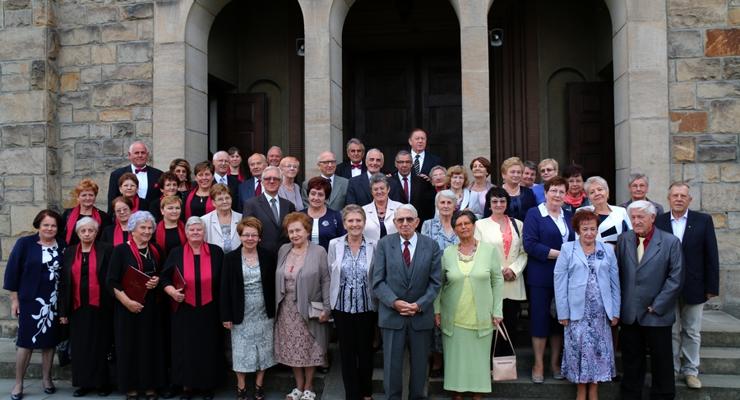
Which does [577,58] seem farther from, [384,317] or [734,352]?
[384,317]

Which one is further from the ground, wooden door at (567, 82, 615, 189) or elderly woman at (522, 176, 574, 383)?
wooden door at (567, 82, 615, 189)

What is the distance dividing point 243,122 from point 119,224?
161 inches

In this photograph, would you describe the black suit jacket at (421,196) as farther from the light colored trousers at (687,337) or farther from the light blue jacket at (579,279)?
the light colored trousers at (687,337)

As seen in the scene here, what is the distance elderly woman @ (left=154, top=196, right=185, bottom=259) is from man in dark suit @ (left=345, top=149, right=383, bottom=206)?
147cm

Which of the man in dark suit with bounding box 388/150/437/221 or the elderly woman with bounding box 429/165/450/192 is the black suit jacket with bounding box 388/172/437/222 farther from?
the elderly woman with bounding box 429/165/450/192

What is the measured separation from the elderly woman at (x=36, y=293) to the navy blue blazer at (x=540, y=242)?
12.7 ft

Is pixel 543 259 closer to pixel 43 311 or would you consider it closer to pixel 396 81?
pixel 43 311

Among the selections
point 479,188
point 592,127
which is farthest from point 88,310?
point 592,127

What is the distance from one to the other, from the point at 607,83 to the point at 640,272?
14.5 ft

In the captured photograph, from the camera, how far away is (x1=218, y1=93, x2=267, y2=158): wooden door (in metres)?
9.26

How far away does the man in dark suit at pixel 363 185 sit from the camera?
5.75 m

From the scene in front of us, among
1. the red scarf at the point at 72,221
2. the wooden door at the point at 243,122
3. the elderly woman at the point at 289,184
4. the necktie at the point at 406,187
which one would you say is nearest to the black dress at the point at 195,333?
the elderly woman at the point at 289,184

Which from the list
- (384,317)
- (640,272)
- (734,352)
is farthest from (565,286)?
(734,352)

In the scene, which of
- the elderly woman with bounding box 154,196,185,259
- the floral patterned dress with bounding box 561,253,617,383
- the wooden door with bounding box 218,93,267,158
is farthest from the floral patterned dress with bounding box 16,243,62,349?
the floral patterned dress with bounding box 561,253,617,383
